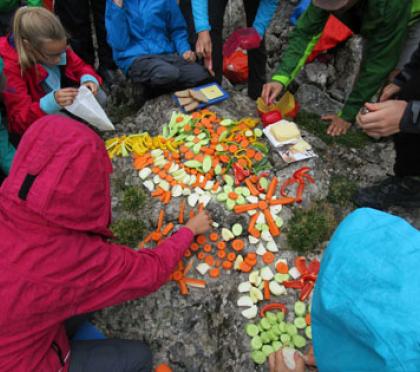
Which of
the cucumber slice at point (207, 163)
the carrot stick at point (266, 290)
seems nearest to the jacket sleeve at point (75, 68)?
the cucumber slice at point (207, 163)

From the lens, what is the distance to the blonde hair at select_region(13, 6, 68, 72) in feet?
11.3

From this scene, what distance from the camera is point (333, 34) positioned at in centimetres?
584

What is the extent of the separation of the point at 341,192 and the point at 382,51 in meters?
1.53

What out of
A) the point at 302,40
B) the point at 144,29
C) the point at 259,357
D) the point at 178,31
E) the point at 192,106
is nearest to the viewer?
the point at 259,357

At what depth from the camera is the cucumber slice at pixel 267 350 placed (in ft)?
8.77

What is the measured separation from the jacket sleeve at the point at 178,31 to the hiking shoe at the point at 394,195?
3.27m

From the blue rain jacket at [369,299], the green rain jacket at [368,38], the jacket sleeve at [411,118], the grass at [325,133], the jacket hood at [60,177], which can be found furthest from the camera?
the grass at [325,133]

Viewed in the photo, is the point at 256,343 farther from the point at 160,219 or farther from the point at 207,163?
the point at 207,163

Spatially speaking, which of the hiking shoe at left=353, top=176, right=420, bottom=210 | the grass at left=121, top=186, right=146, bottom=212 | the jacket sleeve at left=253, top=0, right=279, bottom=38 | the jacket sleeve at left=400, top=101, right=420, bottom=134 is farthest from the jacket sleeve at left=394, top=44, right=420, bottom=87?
the grass at left=121, top=186, right=146, bottom=212

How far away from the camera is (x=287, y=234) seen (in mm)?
3373

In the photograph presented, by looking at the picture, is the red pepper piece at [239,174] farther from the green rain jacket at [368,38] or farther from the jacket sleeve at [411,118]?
the jacket sleeve at [411,118]

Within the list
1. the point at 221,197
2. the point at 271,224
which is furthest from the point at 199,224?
the point at 271,224

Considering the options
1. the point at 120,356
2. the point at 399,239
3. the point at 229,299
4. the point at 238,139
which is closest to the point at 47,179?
the point at 120,356

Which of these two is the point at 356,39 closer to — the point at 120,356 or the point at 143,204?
the point at 143,204
